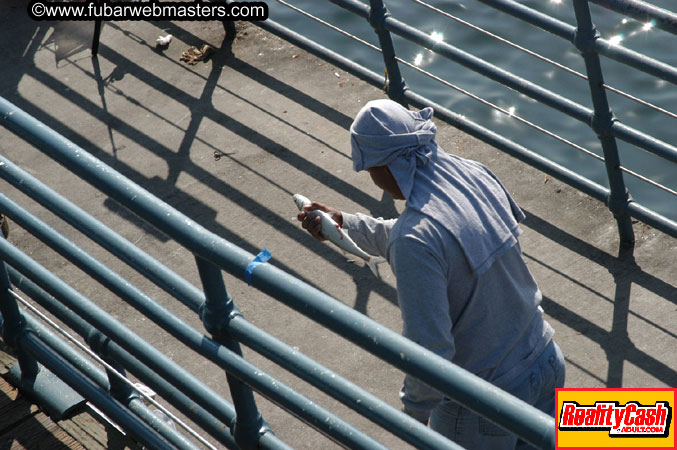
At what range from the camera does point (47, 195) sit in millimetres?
2480

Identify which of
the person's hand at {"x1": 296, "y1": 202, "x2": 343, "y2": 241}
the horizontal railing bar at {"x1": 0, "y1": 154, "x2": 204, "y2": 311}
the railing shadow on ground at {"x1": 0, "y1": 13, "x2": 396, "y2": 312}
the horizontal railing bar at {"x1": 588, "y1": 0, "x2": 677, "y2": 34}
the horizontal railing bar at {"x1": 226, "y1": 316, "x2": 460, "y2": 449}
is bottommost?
the horizontal railing bar at {"x1": 226, "y1": 316, "x2": 460, "y2": 449}

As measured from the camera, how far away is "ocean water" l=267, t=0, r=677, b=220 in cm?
662

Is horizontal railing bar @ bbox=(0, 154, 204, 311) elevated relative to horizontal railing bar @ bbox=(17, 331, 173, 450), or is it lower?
elevated

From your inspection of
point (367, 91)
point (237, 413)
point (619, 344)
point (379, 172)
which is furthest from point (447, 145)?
point (237, 413)

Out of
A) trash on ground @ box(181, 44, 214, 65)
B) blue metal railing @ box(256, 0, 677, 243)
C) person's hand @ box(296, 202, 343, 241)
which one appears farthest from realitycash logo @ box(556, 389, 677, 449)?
trash on ground @ box(181, 44, 214, 65)

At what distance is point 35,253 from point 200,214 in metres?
0.90

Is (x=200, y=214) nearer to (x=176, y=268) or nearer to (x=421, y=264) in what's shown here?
(x=176, y=268)

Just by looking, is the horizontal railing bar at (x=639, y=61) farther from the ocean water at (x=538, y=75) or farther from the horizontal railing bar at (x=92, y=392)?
the horizontal railing bar at (x=92, y=392)

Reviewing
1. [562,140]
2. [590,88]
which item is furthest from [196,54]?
[590,88]

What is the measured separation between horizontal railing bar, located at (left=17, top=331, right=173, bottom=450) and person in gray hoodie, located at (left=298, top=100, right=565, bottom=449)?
33.9 inches

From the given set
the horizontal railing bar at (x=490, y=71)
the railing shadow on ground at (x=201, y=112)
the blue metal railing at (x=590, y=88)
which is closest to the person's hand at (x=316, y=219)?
the railing shadow on ground at (x=201, y=112)

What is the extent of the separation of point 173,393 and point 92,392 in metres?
0.50

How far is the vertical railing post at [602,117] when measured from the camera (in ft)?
14.3

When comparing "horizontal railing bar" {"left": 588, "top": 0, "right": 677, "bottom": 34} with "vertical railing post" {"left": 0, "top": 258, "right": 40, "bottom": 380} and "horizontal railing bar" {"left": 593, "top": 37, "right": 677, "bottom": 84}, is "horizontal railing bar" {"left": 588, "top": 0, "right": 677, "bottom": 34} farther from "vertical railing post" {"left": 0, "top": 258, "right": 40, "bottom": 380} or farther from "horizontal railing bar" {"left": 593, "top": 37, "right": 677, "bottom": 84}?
"vertical railing post" {"left": 0, "top": 258, "right": 40, "bottom": 380}
